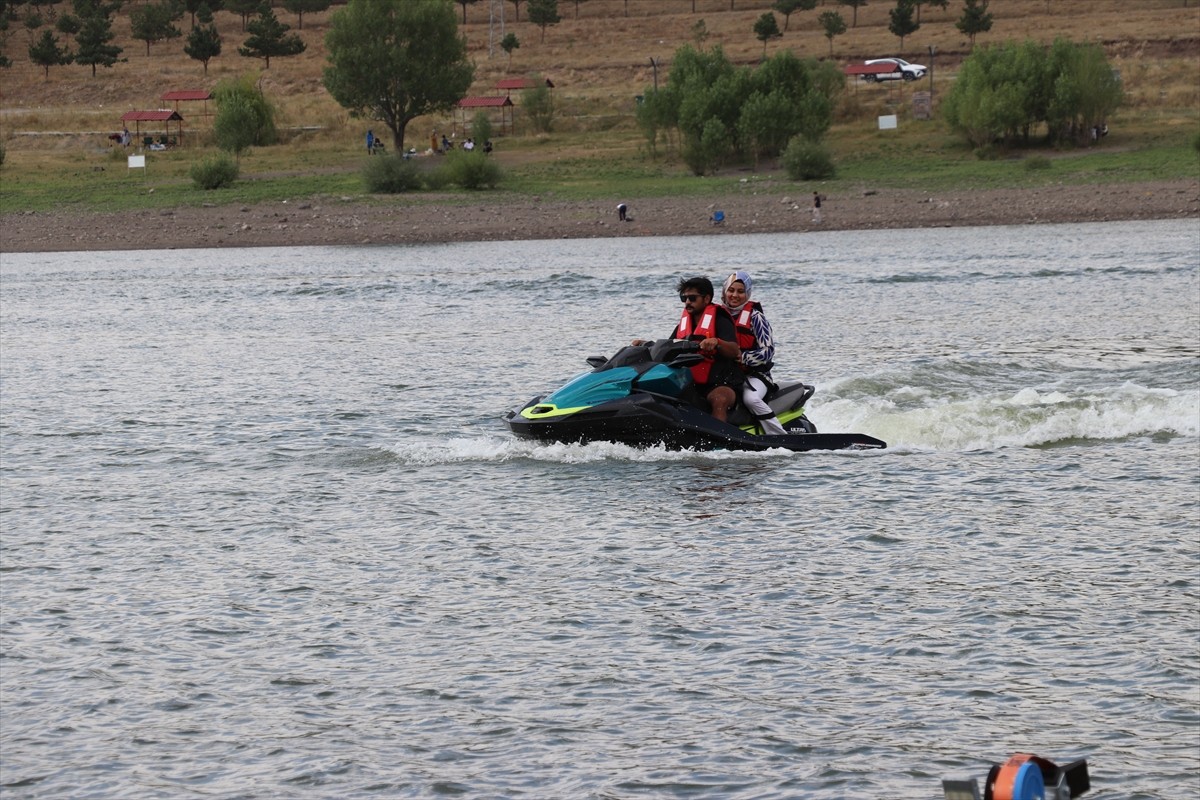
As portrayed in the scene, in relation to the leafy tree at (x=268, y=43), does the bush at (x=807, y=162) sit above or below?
below

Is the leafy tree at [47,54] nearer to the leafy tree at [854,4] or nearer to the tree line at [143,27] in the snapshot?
the tree line at [143,27]

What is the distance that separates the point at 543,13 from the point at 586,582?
351ft

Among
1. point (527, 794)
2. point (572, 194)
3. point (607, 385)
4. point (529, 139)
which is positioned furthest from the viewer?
point (529, 139)

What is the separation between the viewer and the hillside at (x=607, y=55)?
79188 mm

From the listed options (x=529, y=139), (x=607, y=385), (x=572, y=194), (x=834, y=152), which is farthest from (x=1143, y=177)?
(x=607, y=385)

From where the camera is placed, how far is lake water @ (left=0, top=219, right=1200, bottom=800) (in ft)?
24.4

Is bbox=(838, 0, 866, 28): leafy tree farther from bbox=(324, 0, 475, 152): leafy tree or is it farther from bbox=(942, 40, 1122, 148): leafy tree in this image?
bbox=(942, 40, 1122, 148): leafy tree

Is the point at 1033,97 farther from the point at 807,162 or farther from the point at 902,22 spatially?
the point at 902,22

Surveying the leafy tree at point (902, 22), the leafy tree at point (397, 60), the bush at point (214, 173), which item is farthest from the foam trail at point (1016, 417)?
the leafy tree at point (902, 22)

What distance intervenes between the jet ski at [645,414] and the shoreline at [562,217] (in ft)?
97.7

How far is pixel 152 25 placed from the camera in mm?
115500

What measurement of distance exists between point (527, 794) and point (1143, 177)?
4373 cm

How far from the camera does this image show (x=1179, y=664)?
8320 mm

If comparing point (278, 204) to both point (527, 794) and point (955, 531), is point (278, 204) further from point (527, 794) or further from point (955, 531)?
point (527, 794)
